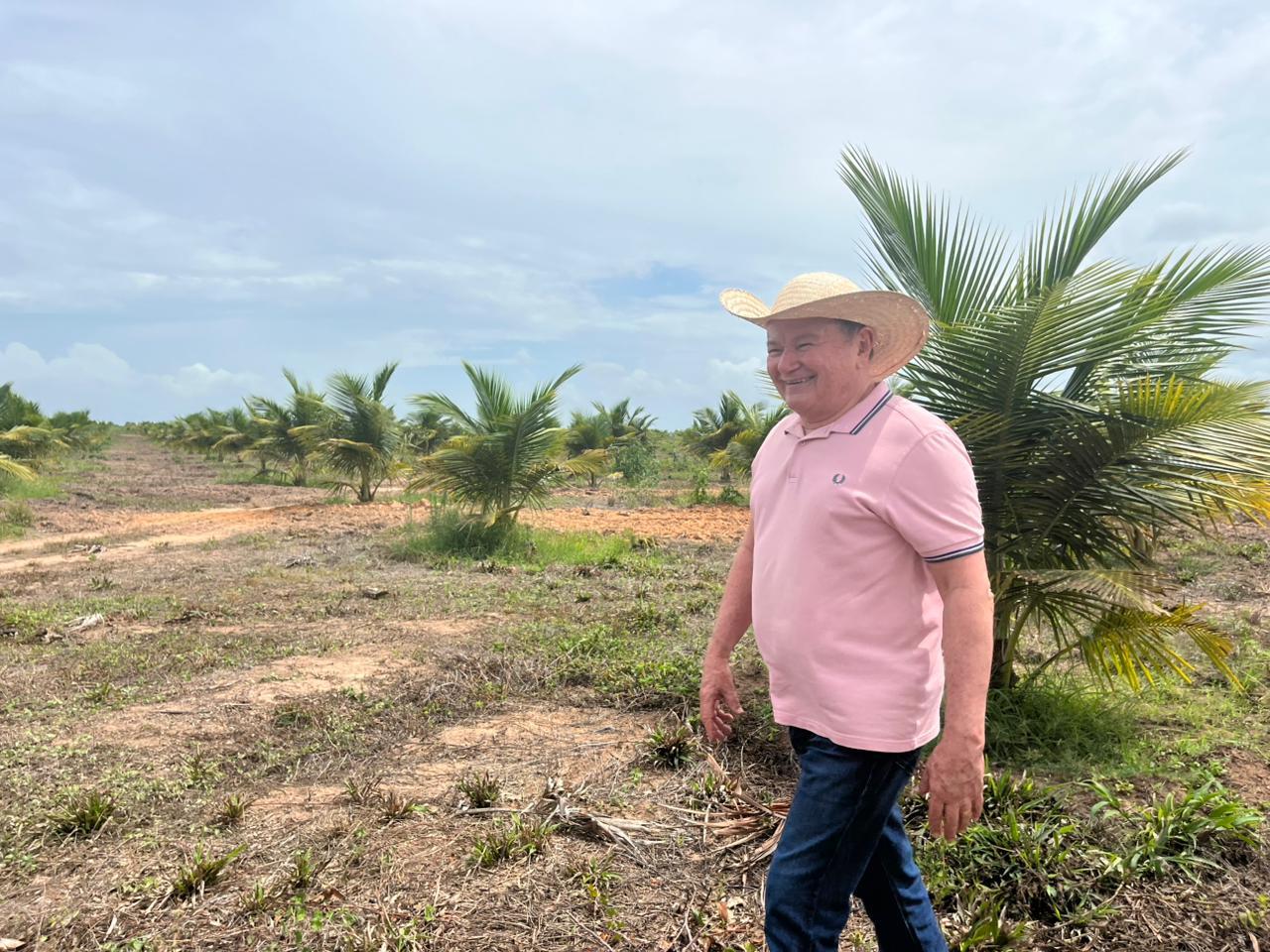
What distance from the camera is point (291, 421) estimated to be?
2330 centimetres

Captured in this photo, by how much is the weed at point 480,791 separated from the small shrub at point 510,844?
0.24m

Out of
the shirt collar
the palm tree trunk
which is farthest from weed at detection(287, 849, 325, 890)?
the palm tree trunk

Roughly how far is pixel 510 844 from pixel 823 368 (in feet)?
7.07

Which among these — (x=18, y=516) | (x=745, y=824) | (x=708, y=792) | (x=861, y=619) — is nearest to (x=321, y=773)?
(x=708, y=792)

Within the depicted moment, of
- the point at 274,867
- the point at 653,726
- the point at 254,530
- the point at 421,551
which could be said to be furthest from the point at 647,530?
the point at 274,867

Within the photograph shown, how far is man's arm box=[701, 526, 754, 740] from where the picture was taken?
2.19 meters

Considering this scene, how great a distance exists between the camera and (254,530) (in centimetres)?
1395

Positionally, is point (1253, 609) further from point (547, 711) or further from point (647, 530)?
point (647, 530)

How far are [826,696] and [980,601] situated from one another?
37cm

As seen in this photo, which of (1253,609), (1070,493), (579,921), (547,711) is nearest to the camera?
(579,921)

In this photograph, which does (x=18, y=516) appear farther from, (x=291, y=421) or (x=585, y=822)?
A: (x=585, y=822)

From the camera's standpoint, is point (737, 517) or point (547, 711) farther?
point (737, 517)

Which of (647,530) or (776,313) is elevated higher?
(776,313)

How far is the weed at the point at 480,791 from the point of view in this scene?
3379 millimetres
